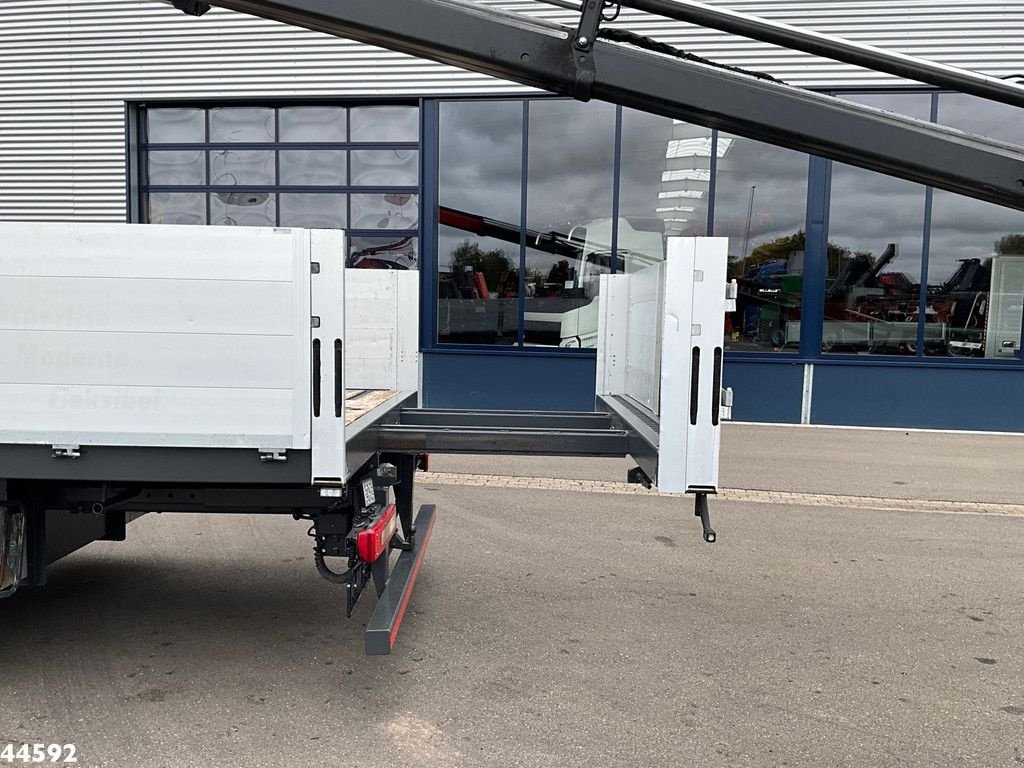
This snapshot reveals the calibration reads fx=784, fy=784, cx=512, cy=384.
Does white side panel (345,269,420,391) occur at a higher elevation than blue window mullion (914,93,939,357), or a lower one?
lower

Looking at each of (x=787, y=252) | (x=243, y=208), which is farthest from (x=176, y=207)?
(x=787, y=252)

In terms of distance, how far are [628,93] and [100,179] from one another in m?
11.5

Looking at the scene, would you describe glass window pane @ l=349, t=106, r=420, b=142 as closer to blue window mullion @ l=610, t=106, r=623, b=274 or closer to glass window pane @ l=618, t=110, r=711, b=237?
blue window mullion @ l=610, t=106, r=623, b=274

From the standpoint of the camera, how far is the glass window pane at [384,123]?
1130 cm

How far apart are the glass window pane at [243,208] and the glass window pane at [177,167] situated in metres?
0.41

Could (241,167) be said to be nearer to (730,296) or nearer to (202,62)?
(202,62)

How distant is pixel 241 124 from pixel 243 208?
1.22m

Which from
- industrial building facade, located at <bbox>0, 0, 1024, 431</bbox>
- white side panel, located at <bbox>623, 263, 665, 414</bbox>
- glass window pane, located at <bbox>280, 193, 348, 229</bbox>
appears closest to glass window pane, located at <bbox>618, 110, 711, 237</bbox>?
industrial building facade, located at <bbox>0, 0, 1024, 431</bbox>

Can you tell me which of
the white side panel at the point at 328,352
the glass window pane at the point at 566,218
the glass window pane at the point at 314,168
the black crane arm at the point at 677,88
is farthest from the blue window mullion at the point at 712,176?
the white side panel at the point at 328,352

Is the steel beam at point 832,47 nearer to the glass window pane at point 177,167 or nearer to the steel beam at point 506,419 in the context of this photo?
the steel beam at point 506,419

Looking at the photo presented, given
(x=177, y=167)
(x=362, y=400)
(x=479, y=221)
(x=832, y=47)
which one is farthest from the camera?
(x=177, y=167)

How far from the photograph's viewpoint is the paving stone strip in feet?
23.6

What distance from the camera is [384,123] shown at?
1135 cm

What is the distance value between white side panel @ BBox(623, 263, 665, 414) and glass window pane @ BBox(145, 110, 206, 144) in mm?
9428
